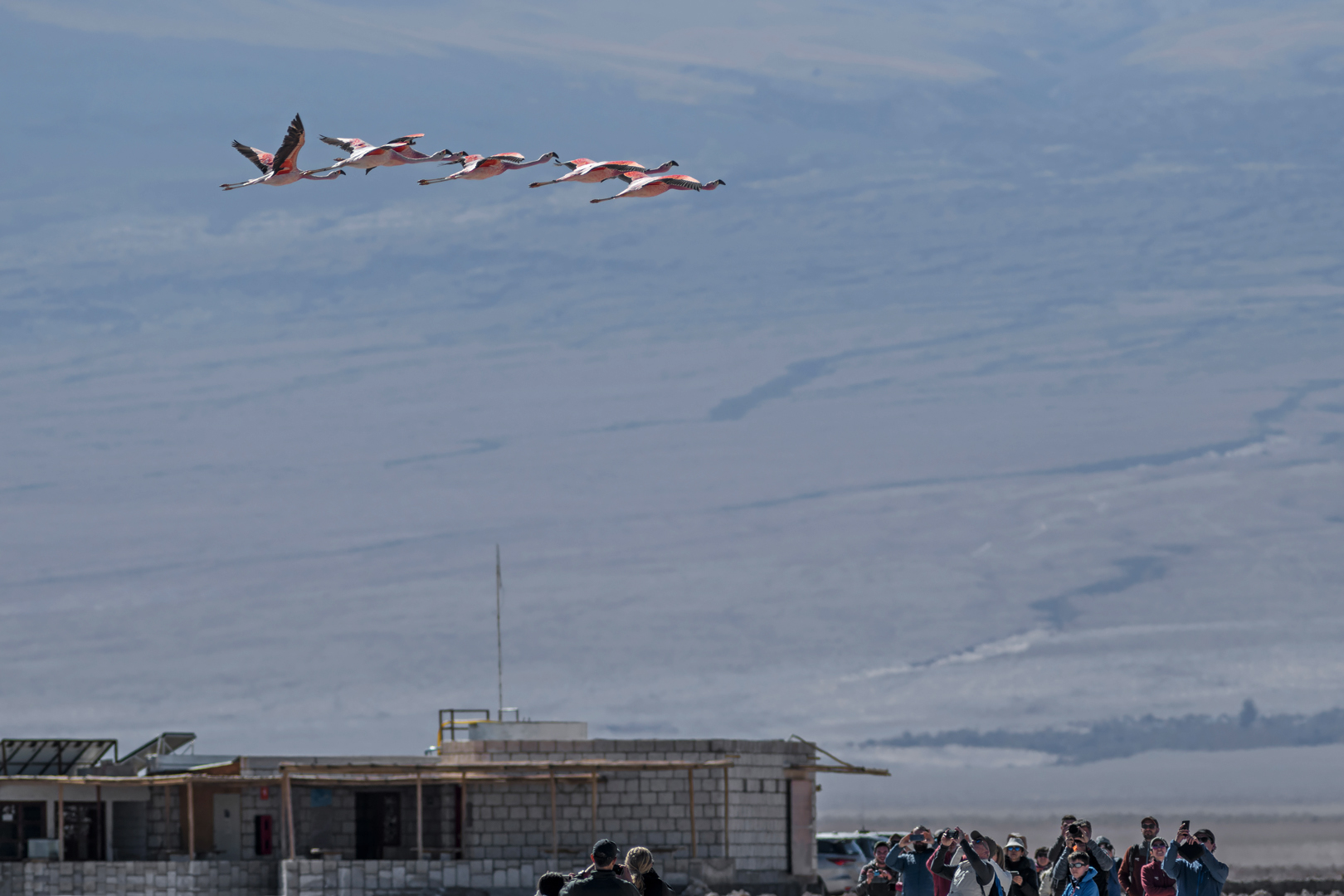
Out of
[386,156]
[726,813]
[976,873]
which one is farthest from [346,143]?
[726,813]

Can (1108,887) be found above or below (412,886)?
above

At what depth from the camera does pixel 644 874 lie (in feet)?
43.0

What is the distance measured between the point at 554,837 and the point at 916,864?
1591cm

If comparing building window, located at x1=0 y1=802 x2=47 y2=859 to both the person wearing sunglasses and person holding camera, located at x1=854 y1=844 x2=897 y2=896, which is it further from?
the person wearing sunglasses

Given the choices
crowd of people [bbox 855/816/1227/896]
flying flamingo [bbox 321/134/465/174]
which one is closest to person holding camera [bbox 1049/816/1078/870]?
crowd of people [bbox 855/816/1227/896]

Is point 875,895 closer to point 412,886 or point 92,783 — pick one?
point 412,886

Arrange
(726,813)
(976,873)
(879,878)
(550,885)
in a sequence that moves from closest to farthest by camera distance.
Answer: (550,885), (976,873), (879,878), (726,813)

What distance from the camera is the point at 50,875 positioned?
36.6 m

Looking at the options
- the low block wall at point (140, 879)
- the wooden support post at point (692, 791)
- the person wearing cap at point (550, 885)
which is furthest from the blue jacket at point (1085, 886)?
the low block wall at point (140, 879)

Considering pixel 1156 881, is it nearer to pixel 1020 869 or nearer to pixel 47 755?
pixel 1020 869

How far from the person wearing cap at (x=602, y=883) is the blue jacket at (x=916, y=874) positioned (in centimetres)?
749

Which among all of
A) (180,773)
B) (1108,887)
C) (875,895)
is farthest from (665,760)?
(1108,887)

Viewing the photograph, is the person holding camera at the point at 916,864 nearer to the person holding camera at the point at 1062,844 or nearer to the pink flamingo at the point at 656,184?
the person holding camera at the point at 1062,844

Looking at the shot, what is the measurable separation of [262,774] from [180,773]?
3.03 meters
